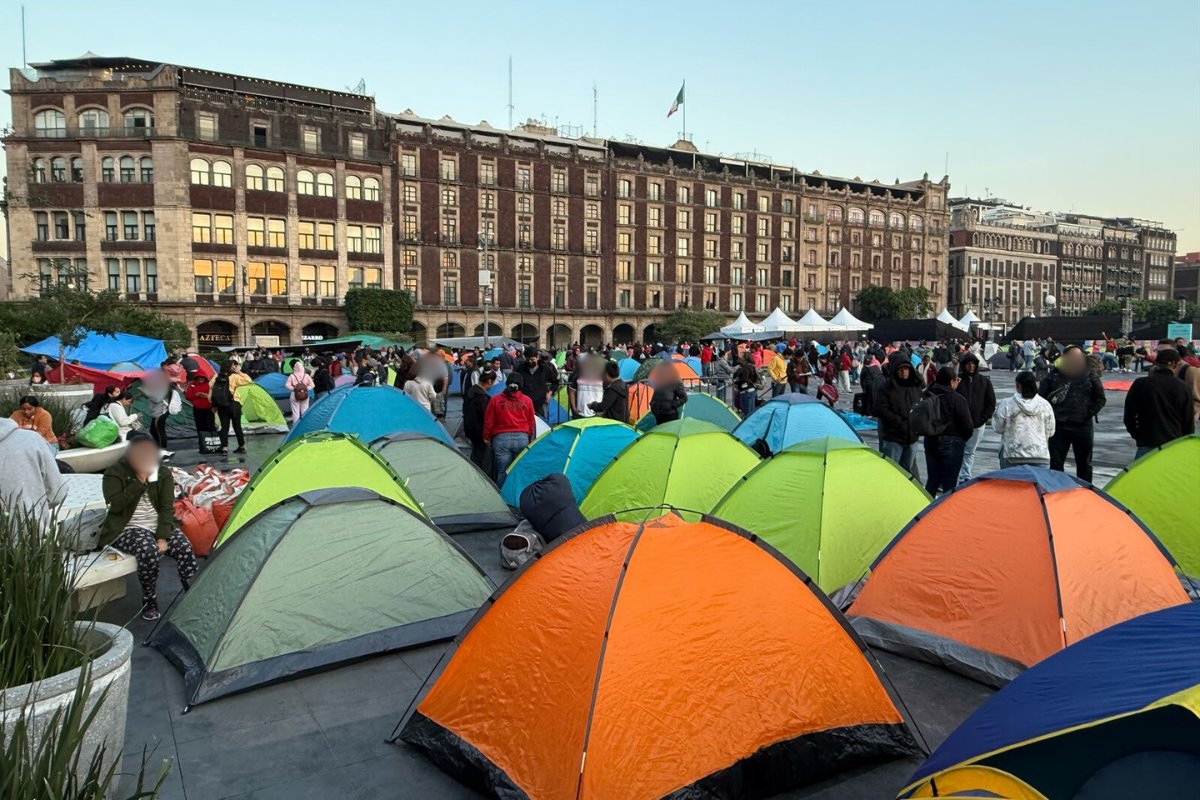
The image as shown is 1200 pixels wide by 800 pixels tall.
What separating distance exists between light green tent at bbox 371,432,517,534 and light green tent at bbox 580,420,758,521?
1.28 meters

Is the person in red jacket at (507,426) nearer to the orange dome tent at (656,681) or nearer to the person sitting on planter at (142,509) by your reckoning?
the person sitting on planter at (142,509)

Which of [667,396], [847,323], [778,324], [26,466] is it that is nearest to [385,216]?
[778,324]

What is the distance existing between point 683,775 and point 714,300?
6319cm

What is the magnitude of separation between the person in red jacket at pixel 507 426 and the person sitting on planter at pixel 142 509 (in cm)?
441

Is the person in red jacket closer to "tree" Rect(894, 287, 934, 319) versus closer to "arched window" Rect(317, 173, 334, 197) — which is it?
"arched window" Rect(317, 173, 334, 197)

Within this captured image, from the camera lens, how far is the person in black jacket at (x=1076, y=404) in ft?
29.8

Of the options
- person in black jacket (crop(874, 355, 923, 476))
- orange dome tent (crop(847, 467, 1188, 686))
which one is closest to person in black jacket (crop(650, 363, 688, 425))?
person in black jacket (crop(874, 355, 923, 476))

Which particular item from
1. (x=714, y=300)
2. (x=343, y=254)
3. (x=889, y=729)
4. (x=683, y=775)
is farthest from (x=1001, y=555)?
(x=714, y=300)

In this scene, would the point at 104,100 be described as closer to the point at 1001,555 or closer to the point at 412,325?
the point at 412,325

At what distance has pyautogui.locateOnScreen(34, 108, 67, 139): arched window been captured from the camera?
4272cm

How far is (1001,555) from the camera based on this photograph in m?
5.24

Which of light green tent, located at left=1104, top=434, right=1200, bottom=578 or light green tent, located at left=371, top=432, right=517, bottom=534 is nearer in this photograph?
light green tent, located at left=1104, top=434, right=1200, bottom=578

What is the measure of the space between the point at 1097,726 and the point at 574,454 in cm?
717

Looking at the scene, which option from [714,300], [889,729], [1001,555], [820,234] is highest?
[820,234]
